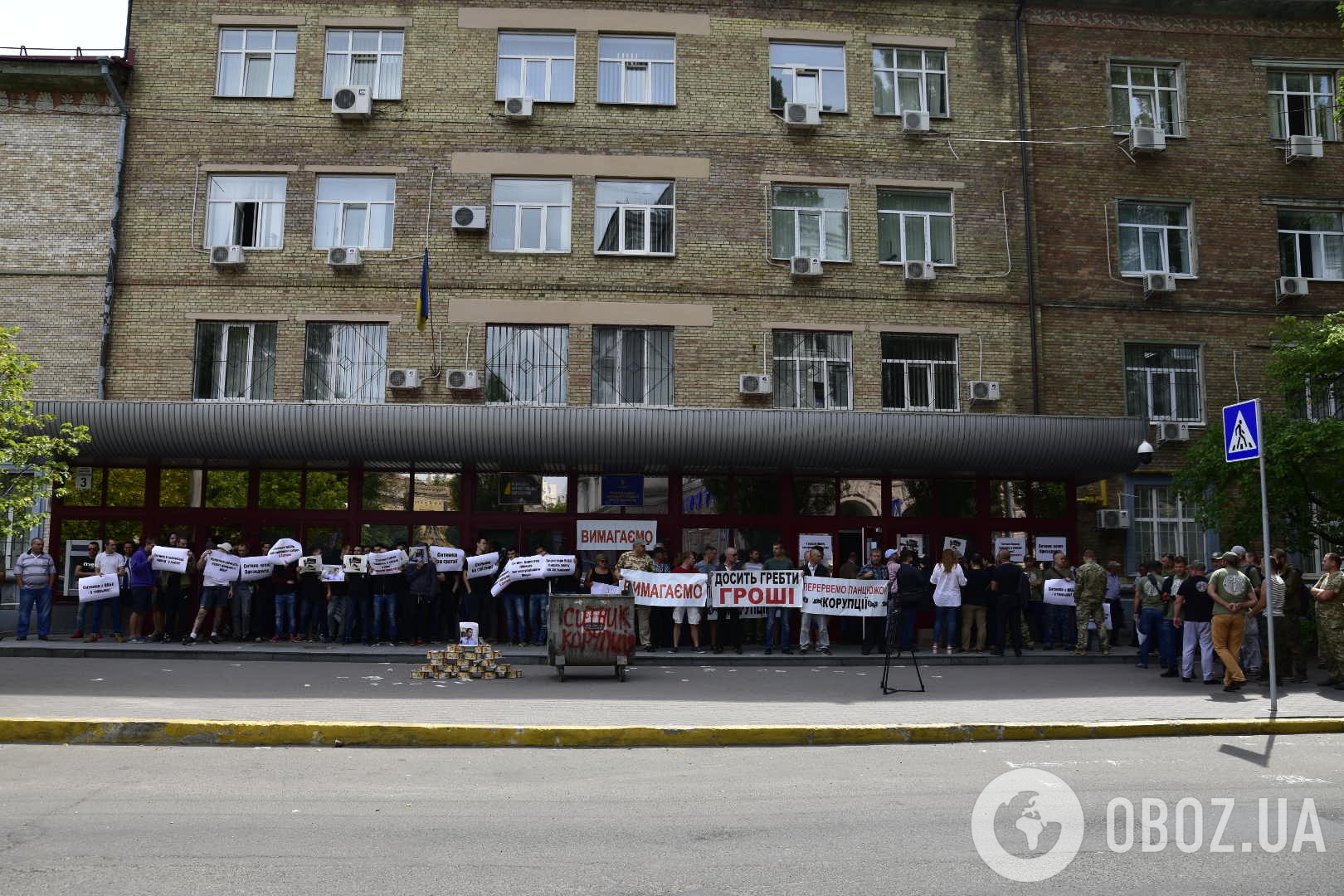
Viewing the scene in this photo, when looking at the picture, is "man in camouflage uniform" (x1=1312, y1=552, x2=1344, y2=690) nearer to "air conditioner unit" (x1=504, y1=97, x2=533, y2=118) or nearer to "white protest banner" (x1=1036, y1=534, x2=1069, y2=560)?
"white protest banner" (x1=1036, y1=534, x2=1069, y2=560)

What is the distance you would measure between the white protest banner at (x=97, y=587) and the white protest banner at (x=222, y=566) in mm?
1608

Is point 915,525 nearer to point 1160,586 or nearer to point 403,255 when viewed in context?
point 1160,586

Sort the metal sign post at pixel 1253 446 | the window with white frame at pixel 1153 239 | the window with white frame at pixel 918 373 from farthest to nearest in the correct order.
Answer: the window with white frame at pixel 1153 239, the window with white frame at pixel 918 373, the metal sign post at pixel 1253 446

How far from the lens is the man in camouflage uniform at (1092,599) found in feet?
57.3

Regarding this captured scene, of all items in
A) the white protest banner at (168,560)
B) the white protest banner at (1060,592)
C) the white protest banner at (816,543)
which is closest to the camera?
the white protest banner at (168,560)

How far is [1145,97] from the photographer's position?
22.4m

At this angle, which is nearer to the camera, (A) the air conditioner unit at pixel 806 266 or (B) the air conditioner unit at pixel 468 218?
(B) the air conditioner unit at pixel 468 218

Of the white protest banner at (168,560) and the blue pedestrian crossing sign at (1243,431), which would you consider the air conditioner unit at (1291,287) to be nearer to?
the blue pedestrian crossing sign at (1243,431)

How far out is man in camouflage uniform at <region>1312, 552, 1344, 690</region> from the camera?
45.2 feet

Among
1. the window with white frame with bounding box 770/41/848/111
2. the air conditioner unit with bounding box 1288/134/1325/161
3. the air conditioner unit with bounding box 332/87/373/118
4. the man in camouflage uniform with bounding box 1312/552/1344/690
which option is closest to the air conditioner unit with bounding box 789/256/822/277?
the window with white frame with bounding box 770/41/848/111

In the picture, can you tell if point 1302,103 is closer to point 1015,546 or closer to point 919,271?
point 919,271

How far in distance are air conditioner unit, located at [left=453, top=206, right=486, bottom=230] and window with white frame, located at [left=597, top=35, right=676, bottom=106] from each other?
3.56 m

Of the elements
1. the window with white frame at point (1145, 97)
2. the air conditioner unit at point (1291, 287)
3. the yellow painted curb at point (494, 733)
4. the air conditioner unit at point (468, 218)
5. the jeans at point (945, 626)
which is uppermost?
the window with white frame at point (1145, 97)

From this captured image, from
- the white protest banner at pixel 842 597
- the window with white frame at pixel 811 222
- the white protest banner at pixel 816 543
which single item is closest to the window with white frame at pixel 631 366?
the window with white frame at pixel 811 222
